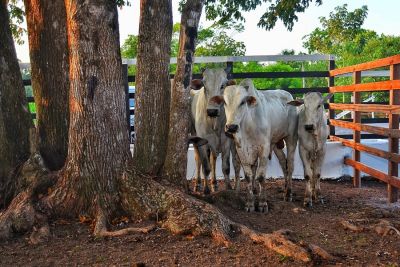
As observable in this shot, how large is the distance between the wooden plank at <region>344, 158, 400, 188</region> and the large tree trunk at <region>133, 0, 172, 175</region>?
3.69 meters

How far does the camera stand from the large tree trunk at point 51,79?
283 inches

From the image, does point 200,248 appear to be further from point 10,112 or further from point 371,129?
point 371,129

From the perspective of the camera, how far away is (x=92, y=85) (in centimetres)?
606

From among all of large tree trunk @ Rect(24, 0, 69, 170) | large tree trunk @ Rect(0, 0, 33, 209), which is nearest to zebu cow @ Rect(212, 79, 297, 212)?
large tree trunk @ Rect(24, 0, 69, 170)

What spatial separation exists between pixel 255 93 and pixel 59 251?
152 inches

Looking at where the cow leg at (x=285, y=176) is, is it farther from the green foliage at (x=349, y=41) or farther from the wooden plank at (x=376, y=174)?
the green foliage at (x=349, y=41)

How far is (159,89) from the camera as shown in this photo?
6805 mm

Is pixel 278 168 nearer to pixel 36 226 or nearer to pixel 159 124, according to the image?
pixel 159 124

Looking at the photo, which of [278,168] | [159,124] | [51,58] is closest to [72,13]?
[51,58]

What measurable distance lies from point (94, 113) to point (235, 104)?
200 cm

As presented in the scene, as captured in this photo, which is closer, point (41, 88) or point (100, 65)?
point (100, 65)

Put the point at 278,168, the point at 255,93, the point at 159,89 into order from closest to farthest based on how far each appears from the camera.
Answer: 1. the point at 159,89
2. the point at 255,93
3. the point at 278,168

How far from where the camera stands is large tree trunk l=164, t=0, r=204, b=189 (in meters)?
6.73

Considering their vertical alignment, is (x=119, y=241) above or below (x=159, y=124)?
below
